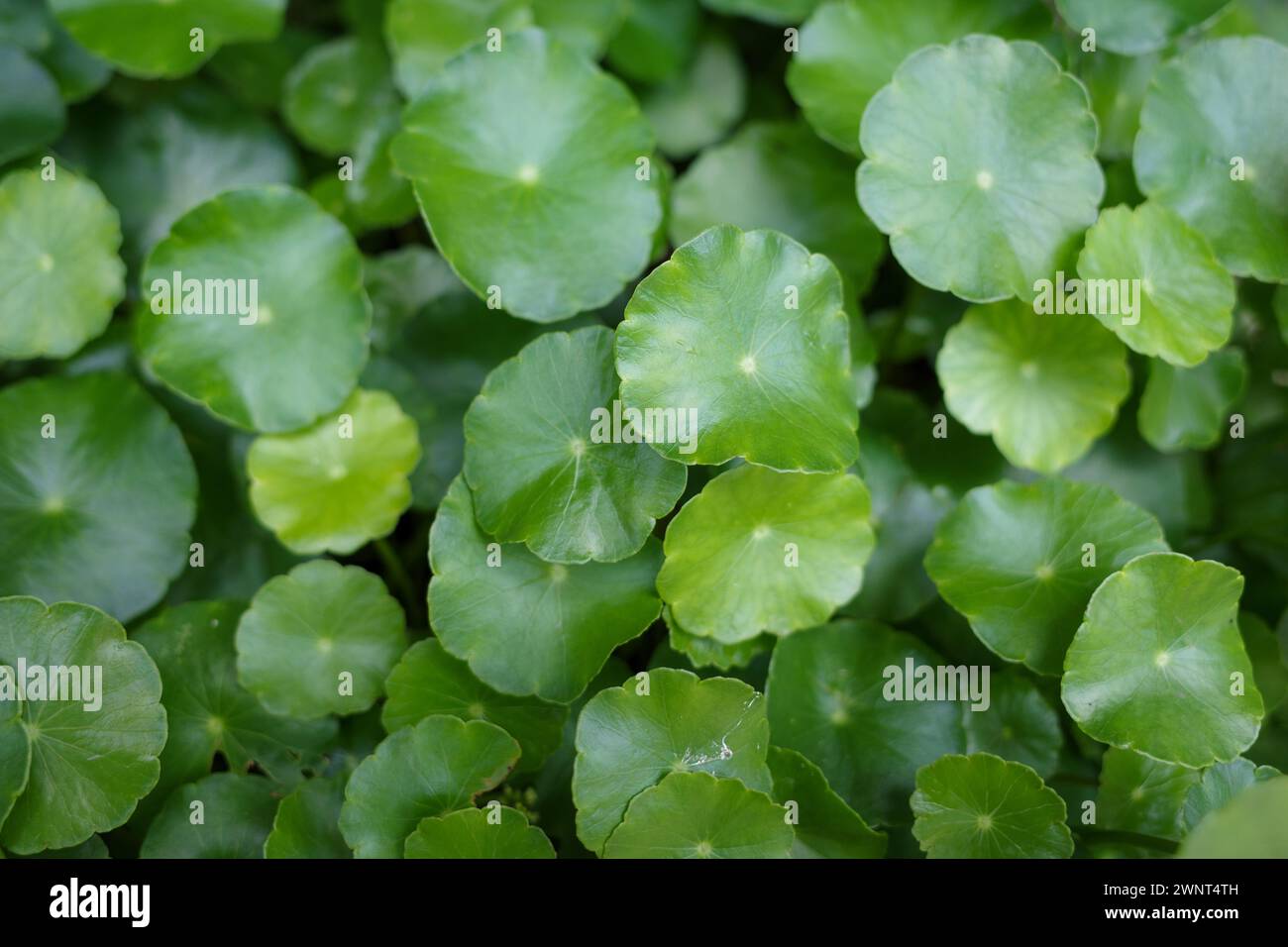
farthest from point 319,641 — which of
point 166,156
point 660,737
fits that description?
point 166,156

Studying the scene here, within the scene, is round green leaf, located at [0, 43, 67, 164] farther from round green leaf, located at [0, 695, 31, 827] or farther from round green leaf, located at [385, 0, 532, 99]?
round green leaf, located at [0, 695, 31, 827]

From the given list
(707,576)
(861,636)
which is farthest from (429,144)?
(861,636)

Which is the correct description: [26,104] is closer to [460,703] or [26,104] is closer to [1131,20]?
[460,703]

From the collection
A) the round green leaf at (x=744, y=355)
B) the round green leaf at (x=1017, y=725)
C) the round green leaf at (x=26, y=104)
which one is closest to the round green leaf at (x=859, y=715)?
the round green leaf at (x=1017, y=725)

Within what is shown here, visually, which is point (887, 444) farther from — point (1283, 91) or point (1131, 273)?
point (1283, 91)
